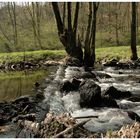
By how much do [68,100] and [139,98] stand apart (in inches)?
107

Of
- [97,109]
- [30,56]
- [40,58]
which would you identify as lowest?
[40,58]

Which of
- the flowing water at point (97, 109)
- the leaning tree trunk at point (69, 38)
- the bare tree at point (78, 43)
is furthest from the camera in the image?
the leaning tree trunk at point (69, 38)

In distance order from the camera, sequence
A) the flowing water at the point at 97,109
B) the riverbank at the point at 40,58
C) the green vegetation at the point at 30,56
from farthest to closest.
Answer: the green vegetation at the point at 30,56 < the riverbank at the point at 40,58 < the flowing water at the point at 97,109

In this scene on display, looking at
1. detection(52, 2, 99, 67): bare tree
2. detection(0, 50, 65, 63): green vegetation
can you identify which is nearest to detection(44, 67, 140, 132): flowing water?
detection(52, 2, 99, 67): bare tree

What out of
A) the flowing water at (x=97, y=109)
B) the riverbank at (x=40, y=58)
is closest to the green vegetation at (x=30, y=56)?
the riverbank at (x=40, y=58)

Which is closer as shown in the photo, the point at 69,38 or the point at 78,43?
the point at 69,38

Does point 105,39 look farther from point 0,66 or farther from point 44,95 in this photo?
point 44,95

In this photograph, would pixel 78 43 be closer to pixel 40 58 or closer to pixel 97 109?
pixel 40 58

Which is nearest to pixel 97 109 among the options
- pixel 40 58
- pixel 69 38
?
pixel 69 38

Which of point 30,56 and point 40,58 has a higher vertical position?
point 30,56

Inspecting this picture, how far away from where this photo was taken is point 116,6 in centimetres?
7638

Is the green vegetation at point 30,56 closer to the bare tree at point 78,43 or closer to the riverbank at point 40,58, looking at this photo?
the riverbank at point 40,58

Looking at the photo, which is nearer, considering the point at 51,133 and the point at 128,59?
the point at 51,133

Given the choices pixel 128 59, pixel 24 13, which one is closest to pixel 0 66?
Result: pixel 128 59
